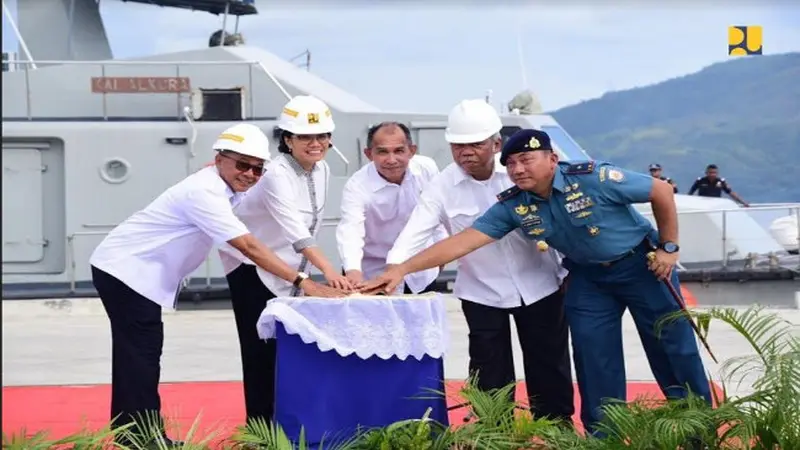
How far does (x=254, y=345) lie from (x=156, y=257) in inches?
27.2

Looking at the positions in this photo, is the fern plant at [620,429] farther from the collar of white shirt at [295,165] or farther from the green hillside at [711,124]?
the green hillside at [711,124]

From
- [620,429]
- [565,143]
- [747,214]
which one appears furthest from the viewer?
[565,143]

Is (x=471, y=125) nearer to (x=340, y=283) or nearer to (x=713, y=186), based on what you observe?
(x=340, y=283)

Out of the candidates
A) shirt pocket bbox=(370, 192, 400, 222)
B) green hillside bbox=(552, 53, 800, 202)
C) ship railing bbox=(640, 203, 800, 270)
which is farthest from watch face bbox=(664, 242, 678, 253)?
green hillside bbox=(552, 53, 800, 202)

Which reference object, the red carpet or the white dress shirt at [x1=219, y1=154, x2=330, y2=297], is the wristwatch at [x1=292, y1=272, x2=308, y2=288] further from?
the red carpet

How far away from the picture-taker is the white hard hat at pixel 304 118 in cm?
563

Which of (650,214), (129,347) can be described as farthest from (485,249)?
(650,214)

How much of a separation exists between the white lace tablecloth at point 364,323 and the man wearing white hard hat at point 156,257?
28 cm

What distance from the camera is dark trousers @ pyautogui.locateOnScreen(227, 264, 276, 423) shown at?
5871mm

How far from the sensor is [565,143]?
1348 centimetres

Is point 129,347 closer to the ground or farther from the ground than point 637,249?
closer to the ground

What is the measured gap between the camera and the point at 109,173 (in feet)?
41.4

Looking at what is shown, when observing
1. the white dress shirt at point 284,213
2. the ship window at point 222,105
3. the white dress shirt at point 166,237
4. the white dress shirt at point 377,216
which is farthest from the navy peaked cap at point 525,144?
the ship window at point 222,105

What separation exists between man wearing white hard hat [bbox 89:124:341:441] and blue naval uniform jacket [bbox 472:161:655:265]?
2.83 feet
